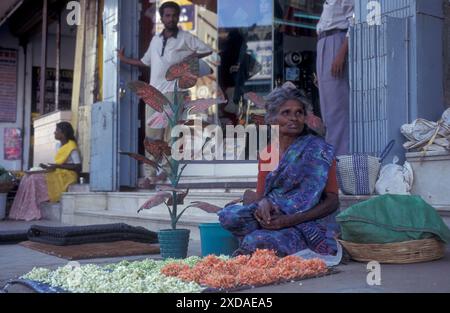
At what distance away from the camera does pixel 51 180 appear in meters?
9.02

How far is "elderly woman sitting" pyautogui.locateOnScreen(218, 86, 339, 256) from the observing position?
3.48 m

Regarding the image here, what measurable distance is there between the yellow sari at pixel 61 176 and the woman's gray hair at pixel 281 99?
18.8ft

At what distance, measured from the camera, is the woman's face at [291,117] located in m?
3.60

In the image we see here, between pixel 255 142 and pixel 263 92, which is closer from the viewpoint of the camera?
pixel 255 142

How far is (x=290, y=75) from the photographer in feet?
26.1

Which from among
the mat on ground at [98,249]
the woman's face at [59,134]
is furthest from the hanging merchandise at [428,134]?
the woman's face at [59,134]

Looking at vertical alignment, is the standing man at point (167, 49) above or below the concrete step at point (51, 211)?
above

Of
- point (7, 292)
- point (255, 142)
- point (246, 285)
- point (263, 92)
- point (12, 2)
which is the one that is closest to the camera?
point (246, 285)

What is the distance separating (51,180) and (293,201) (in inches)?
245

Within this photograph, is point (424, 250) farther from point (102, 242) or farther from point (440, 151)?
point (102, 242)

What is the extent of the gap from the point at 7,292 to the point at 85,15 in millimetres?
6716

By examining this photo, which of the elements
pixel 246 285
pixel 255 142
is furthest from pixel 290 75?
pixel 246 285

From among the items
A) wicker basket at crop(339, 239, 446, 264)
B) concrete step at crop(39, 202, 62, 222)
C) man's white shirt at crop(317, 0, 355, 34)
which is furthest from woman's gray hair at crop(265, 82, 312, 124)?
concrete step at crop(39, 202, 62, 222)

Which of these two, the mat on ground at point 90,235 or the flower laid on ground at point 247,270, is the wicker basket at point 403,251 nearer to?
the flower laid on ground at point 247,270
